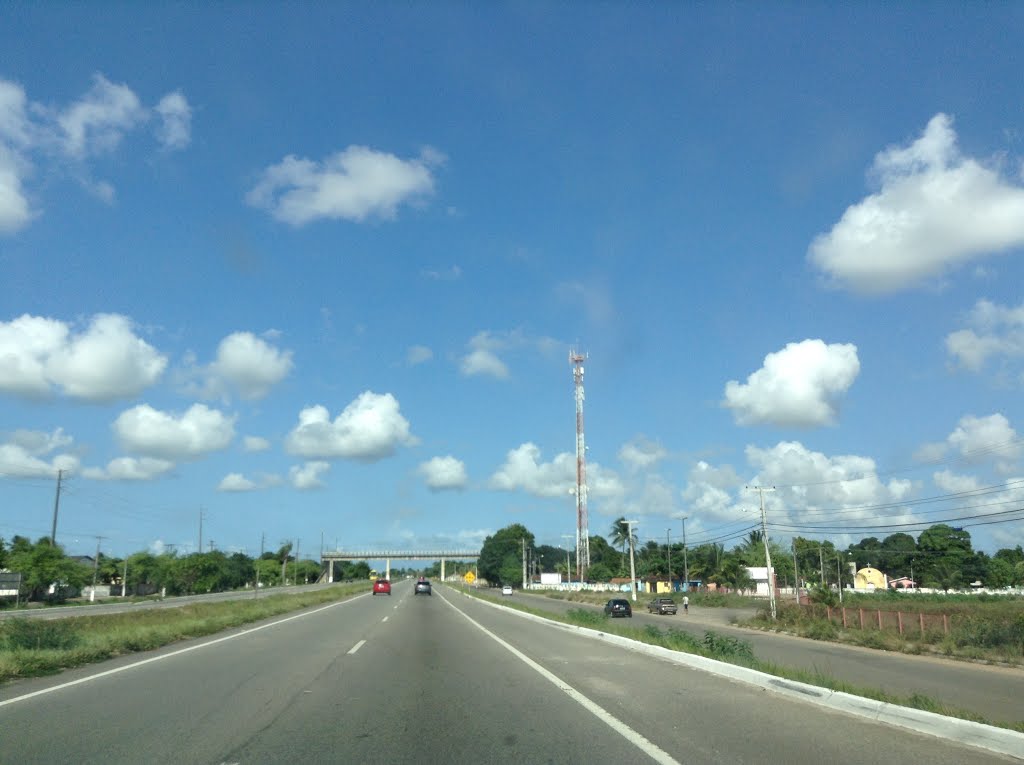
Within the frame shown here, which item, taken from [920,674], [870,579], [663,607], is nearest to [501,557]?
[870,579]

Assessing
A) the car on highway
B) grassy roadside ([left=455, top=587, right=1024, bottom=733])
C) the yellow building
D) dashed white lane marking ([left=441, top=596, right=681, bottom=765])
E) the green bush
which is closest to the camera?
dashed white lane marking ([left=441, top=596, right=681, bottom=765])

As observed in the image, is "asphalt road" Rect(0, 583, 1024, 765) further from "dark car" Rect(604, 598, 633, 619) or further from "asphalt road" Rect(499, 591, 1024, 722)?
"dark car" Rect(604, 598, 633, 619)

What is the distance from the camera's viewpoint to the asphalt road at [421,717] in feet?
25.7

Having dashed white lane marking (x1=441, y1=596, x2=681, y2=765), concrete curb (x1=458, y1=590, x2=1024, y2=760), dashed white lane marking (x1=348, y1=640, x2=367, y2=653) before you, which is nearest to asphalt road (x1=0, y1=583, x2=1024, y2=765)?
dashed white lane marking (x1=441, y1=596, x2=681, y2=765)

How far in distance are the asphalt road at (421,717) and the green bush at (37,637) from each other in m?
1.97

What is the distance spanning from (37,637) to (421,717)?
12.9 metres

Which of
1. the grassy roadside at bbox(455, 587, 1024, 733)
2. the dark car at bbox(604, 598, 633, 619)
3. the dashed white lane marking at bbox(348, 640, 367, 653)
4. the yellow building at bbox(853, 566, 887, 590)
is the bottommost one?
the yellow building at bbox(853, 566, 887, 590)

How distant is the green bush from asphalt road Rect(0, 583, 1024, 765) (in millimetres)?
1966

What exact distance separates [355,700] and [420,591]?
231ft

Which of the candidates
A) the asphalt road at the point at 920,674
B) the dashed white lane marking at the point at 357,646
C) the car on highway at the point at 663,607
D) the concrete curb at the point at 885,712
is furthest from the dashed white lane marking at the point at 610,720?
the car on highway at the point at 663,607

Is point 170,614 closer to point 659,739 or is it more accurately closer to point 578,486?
point 659,739

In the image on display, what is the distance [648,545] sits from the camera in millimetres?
149750

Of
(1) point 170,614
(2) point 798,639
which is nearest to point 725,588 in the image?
(2) point 798,639

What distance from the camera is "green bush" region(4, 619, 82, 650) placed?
17.5m
